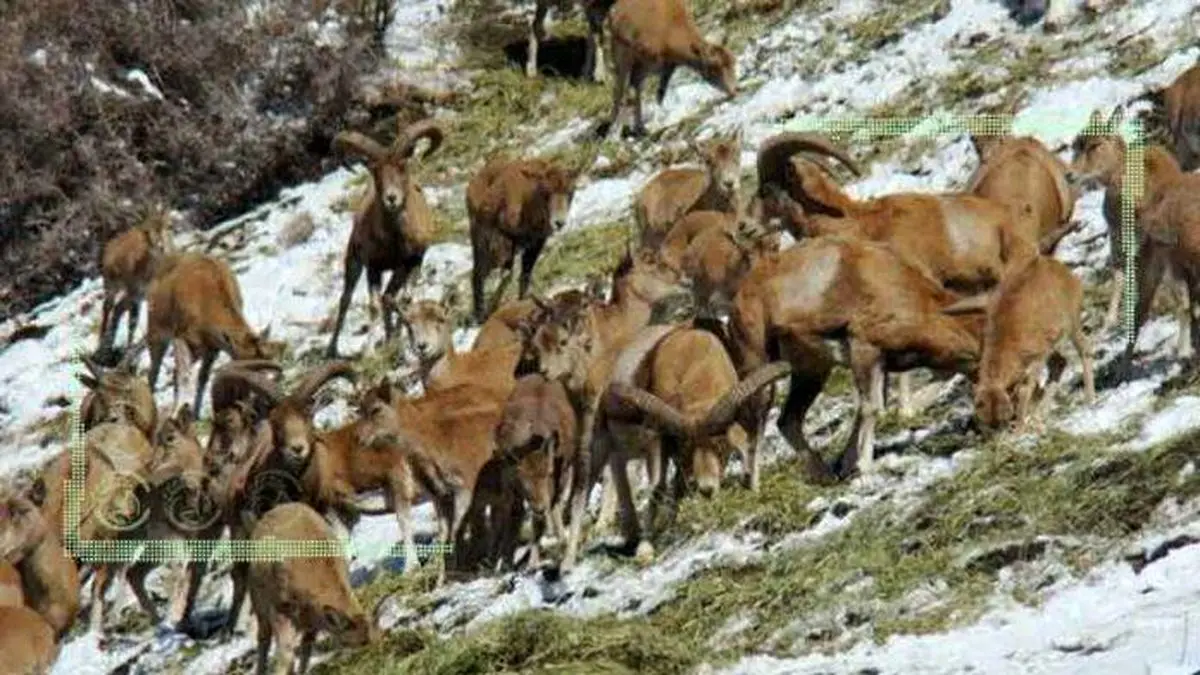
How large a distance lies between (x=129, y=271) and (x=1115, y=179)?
11.7 metres

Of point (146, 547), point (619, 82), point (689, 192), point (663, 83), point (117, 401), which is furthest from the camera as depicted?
point (663, 83)

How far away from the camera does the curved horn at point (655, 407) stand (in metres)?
17.0

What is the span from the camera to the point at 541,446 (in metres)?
17.9

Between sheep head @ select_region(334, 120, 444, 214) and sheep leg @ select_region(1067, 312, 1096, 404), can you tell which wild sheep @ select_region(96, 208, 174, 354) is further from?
sheep leg @ select_region(1067, 312, 1096, 404)

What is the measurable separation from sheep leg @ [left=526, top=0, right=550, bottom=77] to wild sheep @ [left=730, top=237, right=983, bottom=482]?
1511cm

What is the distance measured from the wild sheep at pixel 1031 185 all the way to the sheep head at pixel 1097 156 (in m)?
0.19

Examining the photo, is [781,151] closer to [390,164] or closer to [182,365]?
[390,164]

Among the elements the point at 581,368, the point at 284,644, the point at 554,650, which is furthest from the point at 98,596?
the point at 554,650

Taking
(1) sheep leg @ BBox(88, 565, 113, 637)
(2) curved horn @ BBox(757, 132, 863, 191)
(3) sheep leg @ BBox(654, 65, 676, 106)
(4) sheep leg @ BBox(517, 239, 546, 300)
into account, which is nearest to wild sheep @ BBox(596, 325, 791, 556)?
(2) curved horn @ BBox(757, 132, 863, 191)

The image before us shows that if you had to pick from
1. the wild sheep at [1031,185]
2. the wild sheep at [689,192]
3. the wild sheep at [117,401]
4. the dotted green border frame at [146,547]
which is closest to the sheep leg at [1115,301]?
the wild sheep at [1031,185]

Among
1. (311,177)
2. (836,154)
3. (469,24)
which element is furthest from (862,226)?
(469,24)

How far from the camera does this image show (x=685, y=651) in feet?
47.2

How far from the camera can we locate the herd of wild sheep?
17266mm

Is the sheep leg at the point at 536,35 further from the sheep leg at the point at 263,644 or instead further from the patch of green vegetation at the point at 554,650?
the patch of green vegetation at the point at 554,650
